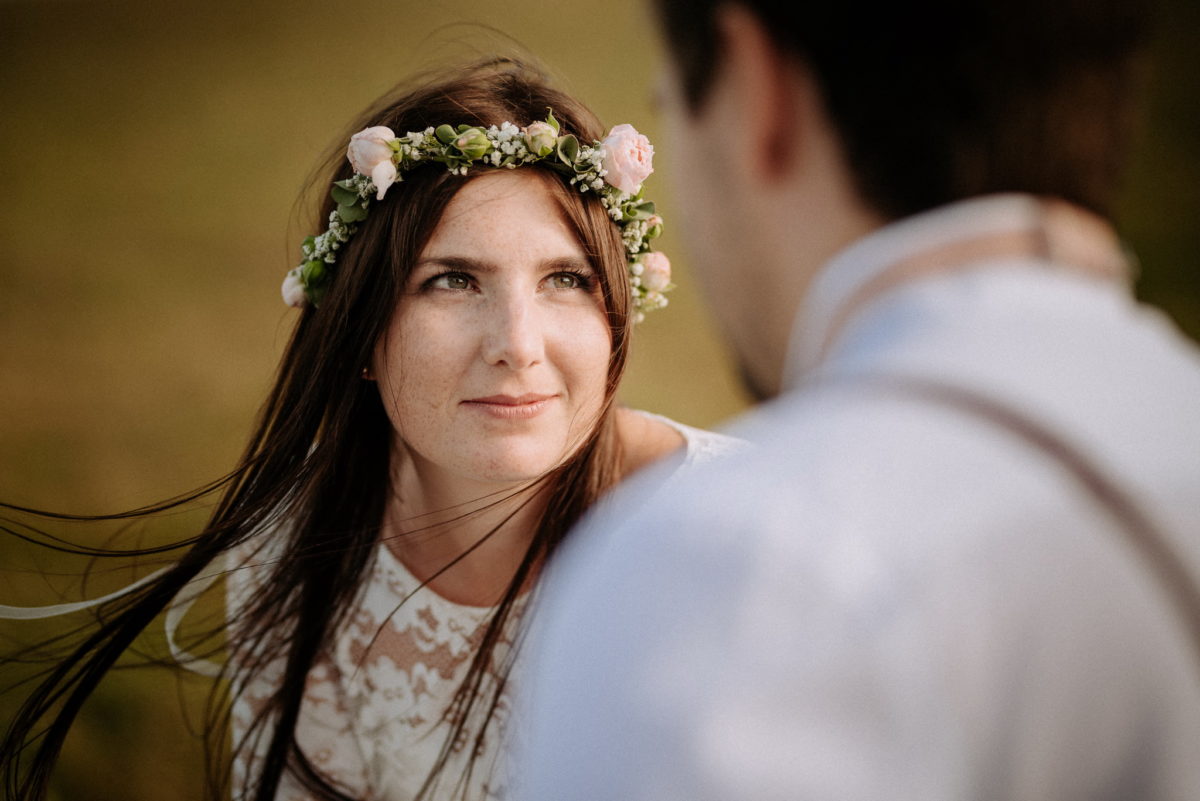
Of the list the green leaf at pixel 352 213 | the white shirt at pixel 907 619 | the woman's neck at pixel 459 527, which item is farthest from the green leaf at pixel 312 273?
the white shirt at pixel 907 619

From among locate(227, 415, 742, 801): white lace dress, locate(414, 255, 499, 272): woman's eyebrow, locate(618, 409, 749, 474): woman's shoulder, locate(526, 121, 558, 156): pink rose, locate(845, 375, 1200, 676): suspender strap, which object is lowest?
locate(227, 415, 742, 801): white lace dress

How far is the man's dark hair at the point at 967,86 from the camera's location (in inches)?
24.5

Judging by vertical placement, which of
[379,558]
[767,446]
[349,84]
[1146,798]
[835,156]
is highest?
[349,84]

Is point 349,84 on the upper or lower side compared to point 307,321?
upper

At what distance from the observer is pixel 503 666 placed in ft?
6.23

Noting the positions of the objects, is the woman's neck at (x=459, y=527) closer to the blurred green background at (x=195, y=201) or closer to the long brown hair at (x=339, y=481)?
the long brown hair at (x=339, y=481)

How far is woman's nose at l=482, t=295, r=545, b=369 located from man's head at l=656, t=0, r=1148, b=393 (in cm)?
92

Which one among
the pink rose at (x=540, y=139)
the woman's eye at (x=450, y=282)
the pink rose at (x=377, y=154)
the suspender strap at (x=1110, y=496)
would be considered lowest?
the suspender strap at (x=1110, y=496)

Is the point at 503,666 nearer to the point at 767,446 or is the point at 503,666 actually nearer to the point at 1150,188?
the point at 767,446

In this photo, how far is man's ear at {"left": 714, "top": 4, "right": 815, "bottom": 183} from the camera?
667mm

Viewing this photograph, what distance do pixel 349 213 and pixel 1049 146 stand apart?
4.48ft

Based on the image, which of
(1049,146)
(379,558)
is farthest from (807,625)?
(379,558)

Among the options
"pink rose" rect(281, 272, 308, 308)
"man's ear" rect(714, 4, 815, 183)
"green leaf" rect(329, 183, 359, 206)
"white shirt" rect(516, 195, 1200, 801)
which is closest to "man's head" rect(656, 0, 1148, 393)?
"man's ear" rect(714, 4, 815, 183)

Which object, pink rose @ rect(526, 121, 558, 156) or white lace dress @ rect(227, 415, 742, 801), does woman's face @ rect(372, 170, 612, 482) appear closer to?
pink rose @ rect(526, 121, 558, 156)
